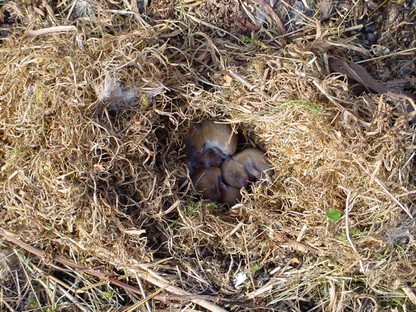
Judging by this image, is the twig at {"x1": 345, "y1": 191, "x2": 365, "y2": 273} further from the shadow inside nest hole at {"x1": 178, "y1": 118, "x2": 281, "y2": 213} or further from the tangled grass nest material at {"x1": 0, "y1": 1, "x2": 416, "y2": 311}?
the shadow inside nest hole at {"x1": 178, "y1": 118, "x2": 281, "y2": 213}

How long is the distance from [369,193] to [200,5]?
87 centimetres

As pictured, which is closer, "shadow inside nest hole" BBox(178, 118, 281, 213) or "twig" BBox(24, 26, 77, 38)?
"twig" BBox(24, 26, 77, 38)

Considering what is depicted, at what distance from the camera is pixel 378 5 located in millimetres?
2088

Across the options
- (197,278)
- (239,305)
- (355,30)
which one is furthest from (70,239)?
(355,30)

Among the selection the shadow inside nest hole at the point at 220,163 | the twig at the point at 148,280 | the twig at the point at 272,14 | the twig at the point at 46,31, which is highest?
the twig at the point at 272,14

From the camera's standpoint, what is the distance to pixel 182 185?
6.87ft

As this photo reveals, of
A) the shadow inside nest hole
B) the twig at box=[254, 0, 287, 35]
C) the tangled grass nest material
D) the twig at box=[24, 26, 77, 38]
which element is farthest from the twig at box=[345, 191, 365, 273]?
the twig at box=[24, 26, 77, 38]

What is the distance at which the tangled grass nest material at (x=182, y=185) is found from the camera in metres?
1.91

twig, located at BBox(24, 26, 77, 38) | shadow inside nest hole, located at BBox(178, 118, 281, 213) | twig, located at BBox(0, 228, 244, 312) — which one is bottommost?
twig, located at BBox(0, 228, 244, 312)

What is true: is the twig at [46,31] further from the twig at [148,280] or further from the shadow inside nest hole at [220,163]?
the twig at [148,280]

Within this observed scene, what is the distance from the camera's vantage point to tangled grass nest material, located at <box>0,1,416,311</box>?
191cm

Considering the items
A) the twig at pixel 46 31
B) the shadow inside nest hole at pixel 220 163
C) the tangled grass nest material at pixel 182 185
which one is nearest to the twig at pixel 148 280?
the tangled grass nest material at pixel 182 185

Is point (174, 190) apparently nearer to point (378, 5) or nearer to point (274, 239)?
point (274, 239)

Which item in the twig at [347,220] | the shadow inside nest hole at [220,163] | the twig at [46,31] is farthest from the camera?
the shadow inside nest hole at [220,163]
